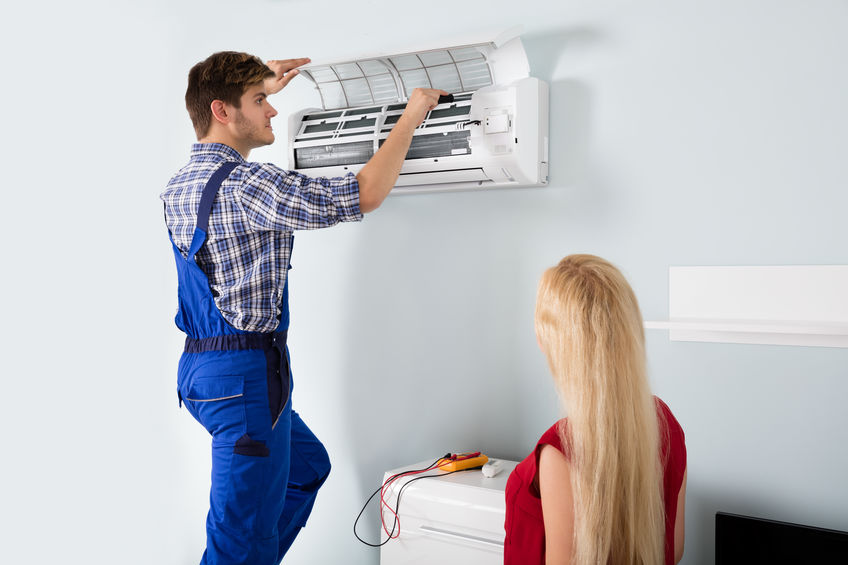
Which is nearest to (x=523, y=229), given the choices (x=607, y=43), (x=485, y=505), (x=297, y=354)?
(x=607, y=43)

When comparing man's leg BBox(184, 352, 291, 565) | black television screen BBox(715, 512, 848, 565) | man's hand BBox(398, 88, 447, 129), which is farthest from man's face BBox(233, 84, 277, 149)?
black television screen BBox(715, 512, 848, 565)

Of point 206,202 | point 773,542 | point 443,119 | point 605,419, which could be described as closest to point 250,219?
point 206,202

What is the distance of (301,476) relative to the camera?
2.21 meters

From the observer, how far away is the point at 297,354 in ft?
8.32

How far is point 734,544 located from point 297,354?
1.50 meters

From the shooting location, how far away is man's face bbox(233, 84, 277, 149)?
1.99 meters

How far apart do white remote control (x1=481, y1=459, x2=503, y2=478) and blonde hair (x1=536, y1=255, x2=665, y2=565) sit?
70 cm

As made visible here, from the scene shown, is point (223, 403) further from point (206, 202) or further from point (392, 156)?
point (392, 156)

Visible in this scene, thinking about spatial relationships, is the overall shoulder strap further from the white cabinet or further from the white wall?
the white cabinet

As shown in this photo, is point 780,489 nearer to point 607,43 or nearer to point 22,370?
point 607,43

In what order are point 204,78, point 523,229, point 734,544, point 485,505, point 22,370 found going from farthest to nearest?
point 22,370 → point 523,229 → point 204,78 → point 485,505 → point 734,544

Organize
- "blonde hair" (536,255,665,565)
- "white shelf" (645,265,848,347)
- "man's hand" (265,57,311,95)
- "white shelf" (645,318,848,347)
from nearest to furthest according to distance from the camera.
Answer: "blonde hair" (536,255,665,565)
"white shelf" (645,318,848,347)
"white shelf" (645,265,848,347)
"man's hand" (265,57,311,95)

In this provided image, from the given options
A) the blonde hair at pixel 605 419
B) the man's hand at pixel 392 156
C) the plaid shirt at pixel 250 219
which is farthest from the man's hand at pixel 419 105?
the blonde hair at pixel 605 419

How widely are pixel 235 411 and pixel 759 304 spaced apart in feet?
4.39
